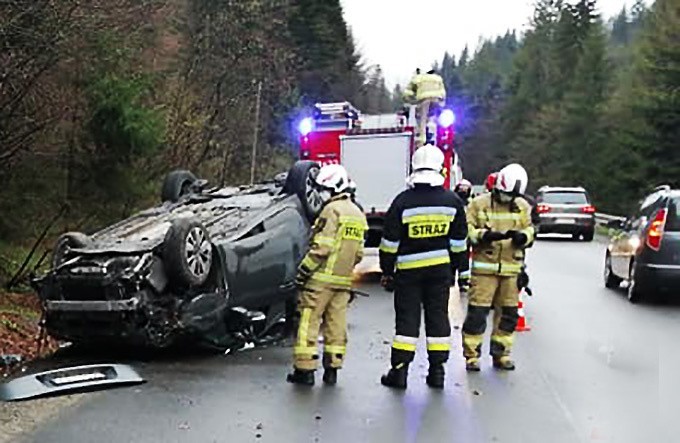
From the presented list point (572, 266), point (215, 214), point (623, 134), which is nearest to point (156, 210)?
point (215, 214)

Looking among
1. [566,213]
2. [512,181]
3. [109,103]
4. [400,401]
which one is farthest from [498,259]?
[566,213]

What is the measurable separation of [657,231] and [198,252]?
270 inches

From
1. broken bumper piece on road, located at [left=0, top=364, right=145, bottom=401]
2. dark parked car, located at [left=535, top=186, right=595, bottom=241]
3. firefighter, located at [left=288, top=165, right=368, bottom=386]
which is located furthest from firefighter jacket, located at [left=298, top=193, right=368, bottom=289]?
dark parked car, located at [left=535, top=186, right=595, bottom=241]

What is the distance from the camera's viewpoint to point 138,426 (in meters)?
6.06

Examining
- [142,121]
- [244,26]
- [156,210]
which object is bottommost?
[156,210]

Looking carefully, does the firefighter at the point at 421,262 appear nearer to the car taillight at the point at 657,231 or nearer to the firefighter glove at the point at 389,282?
the firefighter glove at the point at 389,282

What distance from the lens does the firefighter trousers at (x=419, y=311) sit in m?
7.25

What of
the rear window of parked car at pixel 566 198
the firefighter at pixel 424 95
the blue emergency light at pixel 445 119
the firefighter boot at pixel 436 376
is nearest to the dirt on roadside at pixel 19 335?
the firefighter boot at pixel 436 376

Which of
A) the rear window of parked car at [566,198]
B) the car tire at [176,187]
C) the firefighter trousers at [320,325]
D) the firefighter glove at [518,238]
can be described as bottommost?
the rear window of parked car at [566,198]

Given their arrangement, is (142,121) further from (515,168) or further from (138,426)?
(138,426)

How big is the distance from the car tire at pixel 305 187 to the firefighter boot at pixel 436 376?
321cm

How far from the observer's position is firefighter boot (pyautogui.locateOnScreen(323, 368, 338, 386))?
7387mm

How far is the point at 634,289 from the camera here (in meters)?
12.7

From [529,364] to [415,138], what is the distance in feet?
24.8
